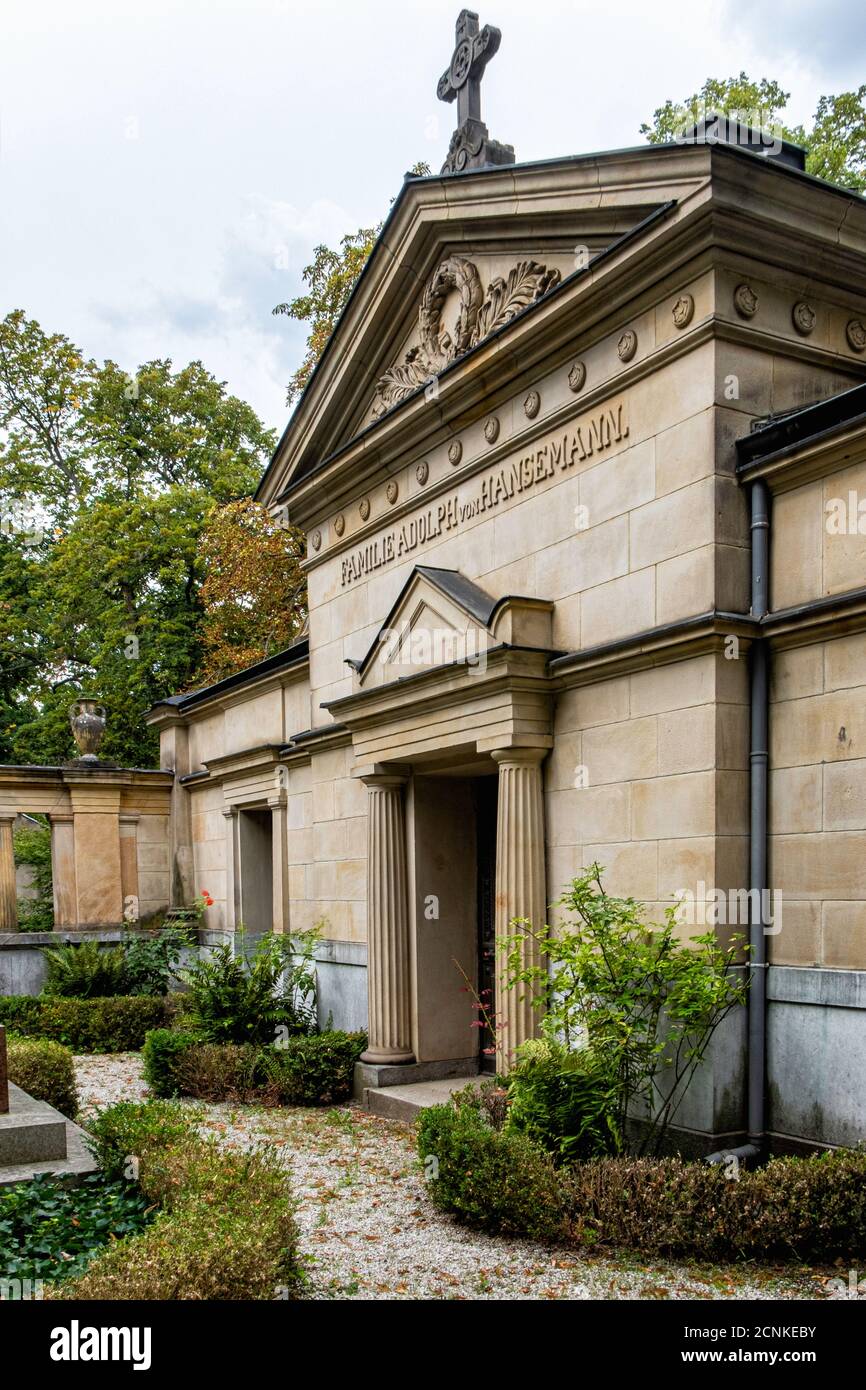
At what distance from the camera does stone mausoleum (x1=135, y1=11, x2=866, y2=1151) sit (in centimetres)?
720

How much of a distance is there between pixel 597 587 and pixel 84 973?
1072 cm

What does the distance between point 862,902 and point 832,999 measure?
635 mm

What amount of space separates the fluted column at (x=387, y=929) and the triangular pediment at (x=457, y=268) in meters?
3.92

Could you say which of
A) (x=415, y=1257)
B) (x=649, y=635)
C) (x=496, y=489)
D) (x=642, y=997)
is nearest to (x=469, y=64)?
(x=496, y=489)

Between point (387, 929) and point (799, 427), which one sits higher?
point (799, 427)

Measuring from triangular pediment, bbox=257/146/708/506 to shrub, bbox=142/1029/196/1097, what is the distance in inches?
253

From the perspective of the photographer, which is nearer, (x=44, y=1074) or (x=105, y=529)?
(x=44, y=1074)

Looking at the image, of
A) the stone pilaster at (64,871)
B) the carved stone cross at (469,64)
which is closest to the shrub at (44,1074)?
the stone pilaster at (64,871)

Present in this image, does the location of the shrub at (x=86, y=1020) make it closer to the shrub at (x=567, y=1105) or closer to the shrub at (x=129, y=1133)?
the shrub at (x=129, y=1133)

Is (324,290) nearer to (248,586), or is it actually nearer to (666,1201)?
(248,586)

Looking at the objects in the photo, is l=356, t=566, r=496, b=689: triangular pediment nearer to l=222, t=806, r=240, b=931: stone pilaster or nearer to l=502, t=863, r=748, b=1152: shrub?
l=502, t=863, r=748, b=1152: shrub

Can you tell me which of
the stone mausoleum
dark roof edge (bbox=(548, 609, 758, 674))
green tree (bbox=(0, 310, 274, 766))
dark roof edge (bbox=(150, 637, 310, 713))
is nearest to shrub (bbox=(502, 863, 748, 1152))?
the stone mausoleum

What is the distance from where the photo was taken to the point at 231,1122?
10.4m

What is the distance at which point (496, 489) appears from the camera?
1027 centimetres
